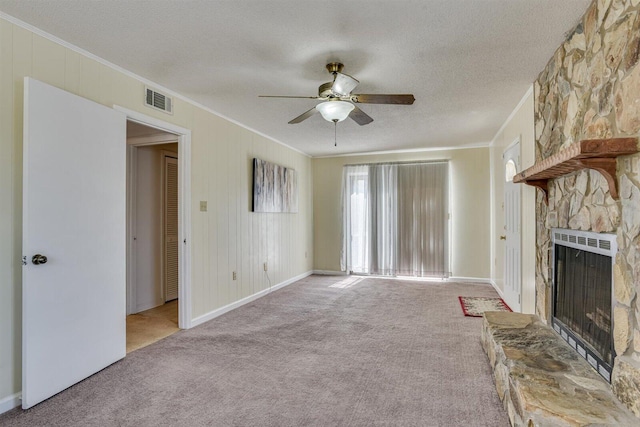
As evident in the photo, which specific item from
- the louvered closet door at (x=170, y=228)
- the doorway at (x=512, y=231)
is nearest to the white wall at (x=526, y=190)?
the doorway at (x=512, y=231)

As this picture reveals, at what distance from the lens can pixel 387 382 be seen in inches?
96.0

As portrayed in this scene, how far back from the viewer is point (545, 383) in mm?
1751

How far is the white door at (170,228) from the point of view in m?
4.81

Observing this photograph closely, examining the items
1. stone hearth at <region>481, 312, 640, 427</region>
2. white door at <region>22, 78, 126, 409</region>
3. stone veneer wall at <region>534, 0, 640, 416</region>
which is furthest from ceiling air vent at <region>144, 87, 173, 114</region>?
stone hearth at <region>481, 312, 640, 427</region>

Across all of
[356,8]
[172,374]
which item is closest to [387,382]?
[172,374]

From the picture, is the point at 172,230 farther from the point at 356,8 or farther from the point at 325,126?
the point at 356,8

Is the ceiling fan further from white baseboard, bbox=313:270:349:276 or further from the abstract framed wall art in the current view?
white baseboard, bbox=313:270:349:276

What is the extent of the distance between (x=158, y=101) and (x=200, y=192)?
40.1 inches

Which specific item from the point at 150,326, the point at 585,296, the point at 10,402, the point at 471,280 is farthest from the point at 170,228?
the point at 471,280

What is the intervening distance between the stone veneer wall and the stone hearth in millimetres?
128

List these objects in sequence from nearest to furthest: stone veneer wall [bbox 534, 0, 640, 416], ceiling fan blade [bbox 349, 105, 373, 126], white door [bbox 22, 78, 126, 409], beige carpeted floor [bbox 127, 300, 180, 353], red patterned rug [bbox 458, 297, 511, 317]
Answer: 1. stone veneer wall [bbox 534, 0, 640, 416]
2. white door [bbox 22, 78, 126, 409]
3. ceiling fan blade [bbox 349, 105, 373, 126]
4. beige carpeted floor [bbox 127, 300, 180, 353]
5. red patterned rug [bbox 458, 297, 511, 317]

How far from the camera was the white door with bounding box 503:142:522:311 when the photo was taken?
3.79m

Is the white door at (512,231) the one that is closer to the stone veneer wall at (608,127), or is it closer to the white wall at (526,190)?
the white wall at (526,190)

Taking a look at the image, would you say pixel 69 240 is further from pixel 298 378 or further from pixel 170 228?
pixel 170 228
